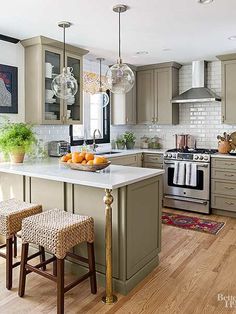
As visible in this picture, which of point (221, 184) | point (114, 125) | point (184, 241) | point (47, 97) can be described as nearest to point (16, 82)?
point (47, 97)

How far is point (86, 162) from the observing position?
116 inches

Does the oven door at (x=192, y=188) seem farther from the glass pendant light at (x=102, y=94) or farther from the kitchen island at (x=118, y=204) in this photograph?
the kitchen island at (x=118, y=204)

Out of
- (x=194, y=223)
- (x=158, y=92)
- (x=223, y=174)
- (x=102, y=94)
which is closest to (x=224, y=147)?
(x=223, y=174)

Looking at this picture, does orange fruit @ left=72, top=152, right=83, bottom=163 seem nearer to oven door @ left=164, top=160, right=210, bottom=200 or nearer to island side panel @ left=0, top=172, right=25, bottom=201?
island side panel @ left=0, top=172, right=25, bottom=201

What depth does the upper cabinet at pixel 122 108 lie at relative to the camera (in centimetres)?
559

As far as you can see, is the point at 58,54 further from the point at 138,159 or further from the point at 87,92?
the point at 138,159

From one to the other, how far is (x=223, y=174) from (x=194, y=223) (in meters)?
0.92

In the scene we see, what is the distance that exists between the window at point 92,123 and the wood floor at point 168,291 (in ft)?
8.15

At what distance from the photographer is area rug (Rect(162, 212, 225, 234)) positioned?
4.11 metres

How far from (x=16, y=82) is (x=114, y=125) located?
228 cm

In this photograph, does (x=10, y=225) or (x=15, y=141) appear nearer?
(x=10, y=225)

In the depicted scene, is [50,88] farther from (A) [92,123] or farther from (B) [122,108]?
(B) [122,108]

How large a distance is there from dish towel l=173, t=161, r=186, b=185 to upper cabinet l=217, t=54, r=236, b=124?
39.7 inches

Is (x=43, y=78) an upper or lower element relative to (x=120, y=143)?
upper
